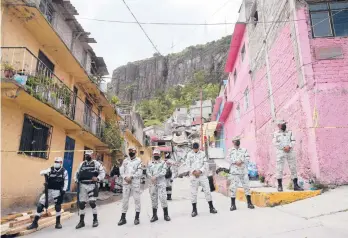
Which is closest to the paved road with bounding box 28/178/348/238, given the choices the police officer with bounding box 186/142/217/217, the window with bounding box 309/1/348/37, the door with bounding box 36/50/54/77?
the police officer with bounding box 186/142/217/217

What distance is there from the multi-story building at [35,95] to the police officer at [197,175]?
14.4 feet

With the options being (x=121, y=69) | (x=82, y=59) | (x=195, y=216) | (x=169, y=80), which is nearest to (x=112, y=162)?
(x=82, y=59)

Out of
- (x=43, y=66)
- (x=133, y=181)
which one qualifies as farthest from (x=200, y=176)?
(x=43, y=66)

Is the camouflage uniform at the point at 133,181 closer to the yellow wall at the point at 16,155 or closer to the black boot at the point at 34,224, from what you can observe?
the black boot at the point at 34,224

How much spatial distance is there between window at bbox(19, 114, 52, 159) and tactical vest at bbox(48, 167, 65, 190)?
7.58ft

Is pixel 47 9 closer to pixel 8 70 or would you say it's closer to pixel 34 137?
pixel 8 70

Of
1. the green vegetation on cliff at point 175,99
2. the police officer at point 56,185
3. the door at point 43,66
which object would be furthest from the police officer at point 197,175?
the green vegetation on cliff at point 175,99

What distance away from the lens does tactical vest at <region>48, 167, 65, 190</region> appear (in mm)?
A: 6762

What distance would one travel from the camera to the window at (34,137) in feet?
31.3

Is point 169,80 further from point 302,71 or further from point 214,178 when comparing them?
point 302,71

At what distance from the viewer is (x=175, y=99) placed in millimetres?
69438

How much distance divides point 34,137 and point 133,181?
5444mm

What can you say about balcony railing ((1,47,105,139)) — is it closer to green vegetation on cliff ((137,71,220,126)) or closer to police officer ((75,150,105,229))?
police officer ((75,150,105,229))

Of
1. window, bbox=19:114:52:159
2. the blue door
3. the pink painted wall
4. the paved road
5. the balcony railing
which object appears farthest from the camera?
the pink painted wall
